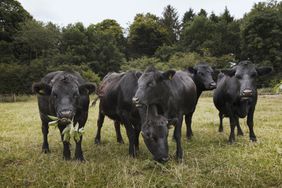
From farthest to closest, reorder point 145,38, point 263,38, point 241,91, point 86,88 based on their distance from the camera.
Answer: point 145,38
point 263,38
point 241,91
point 86,88

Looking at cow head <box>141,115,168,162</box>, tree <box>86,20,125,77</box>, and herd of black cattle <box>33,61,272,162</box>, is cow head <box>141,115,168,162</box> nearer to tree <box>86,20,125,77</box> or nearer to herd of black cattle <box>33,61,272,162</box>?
herd of black cattle <box>33,61,272,162</box>

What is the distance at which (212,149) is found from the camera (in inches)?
278

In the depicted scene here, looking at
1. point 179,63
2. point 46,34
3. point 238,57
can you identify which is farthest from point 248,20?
point 46,34

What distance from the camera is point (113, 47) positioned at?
49.1 meters

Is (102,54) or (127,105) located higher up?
(102,54)

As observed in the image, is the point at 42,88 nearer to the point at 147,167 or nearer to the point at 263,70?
the point at 147,167

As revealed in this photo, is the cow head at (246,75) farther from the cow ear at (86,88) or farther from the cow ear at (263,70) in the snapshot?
the cow ear at (86,88)

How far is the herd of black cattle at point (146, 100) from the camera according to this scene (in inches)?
220

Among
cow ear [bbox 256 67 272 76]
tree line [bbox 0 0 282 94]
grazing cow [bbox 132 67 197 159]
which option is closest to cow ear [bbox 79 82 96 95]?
A: grazing cow [bbox 132 67 197 159]

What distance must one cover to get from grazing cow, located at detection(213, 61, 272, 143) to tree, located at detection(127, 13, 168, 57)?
5048cm

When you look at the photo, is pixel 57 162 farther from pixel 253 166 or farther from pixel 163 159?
pixel 253 166

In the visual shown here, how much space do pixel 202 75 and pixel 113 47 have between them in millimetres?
40460

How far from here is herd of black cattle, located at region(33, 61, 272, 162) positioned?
5.58 meters

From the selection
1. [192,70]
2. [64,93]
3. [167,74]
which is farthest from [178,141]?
[192,70]
